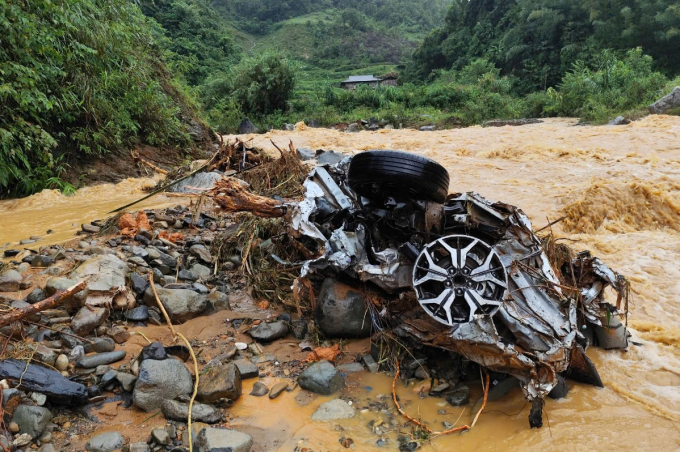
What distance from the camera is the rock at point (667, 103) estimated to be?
608 inches

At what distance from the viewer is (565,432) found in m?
2.93

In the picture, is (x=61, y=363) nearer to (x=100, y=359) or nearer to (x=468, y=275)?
(x=100, y=359)

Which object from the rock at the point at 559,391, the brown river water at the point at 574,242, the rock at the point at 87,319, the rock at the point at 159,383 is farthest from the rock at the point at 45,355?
the rock at the point at 559,391

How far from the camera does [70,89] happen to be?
947cm

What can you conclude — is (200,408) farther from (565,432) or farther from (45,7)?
(45,7)

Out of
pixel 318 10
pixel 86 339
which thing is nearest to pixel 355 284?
pixel 86 339

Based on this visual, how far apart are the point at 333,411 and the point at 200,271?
8.57 ft

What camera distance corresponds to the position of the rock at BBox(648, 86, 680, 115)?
15.5 metres

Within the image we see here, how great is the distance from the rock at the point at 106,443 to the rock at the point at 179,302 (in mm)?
1478

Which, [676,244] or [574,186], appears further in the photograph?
[574,186]

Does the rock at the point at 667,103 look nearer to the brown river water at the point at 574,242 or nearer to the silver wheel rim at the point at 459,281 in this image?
the brown river water at the point at 574,242

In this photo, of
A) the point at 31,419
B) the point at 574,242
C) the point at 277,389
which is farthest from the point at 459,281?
the point at 574,242

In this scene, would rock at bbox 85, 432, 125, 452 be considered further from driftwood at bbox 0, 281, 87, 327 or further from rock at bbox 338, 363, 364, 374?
rock at bbox 338, 363, 364, 374

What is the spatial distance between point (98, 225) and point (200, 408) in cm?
430
